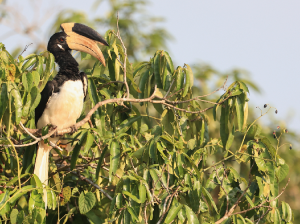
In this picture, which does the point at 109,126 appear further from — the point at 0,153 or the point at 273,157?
the point at 273,157

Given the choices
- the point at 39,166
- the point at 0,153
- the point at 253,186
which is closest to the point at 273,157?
the point at 253,186

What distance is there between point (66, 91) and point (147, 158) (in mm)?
1276

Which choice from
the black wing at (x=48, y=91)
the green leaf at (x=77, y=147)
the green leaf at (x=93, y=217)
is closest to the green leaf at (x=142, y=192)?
the green leaf at (x=77, y=147)

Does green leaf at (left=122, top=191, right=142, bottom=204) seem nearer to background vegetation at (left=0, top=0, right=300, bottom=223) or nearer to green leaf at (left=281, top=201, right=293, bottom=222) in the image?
background vegetation at (left=0, top=0, right=300, bottom=223)

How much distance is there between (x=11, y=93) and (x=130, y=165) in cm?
102

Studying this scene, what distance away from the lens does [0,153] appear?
3020mm

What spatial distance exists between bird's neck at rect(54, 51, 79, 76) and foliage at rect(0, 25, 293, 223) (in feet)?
0.59

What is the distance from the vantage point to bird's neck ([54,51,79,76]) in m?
3.44

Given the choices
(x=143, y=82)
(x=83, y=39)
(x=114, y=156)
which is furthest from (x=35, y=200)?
(x=83, y=39)

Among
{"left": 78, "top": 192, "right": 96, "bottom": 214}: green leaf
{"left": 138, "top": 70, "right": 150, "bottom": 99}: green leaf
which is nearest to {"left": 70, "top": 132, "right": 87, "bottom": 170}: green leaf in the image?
{"left": 78, "top": 192, "right": 96, "bottom": 214}: green leaf

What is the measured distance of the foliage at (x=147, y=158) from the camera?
2.22 m

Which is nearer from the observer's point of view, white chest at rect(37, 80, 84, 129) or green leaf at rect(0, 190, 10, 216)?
green leaf at rect(0, 190, 10, 216)

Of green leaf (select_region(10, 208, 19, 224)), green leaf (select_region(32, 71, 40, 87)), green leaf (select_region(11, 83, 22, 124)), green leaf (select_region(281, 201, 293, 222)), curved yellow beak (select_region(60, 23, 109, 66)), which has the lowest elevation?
green leaf (select_region(10, 208, 19, 224))

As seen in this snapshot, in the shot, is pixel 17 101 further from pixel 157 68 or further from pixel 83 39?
pixel 83 39
